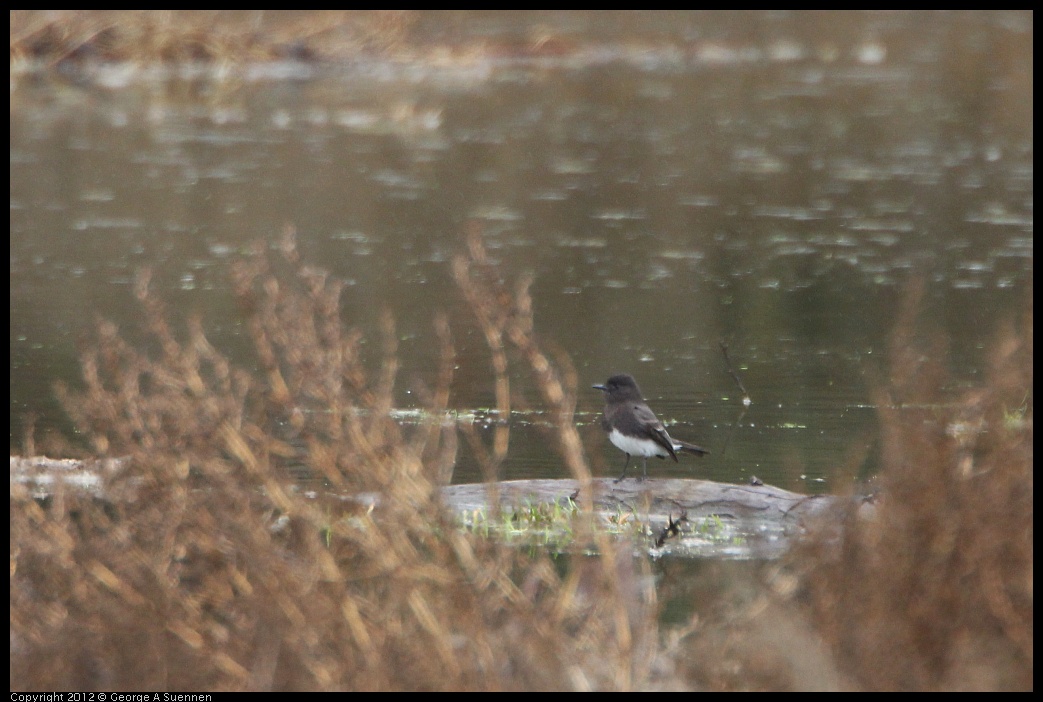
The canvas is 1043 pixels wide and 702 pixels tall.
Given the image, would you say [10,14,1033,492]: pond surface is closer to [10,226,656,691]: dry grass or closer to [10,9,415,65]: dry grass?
[10,9,415,65]: dry grass

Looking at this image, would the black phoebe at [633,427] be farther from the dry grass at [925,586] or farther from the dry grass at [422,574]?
the dry grass at [925,586]

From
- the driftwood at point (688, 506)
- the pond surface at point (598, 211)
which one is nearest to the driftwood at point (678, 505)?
the driftwood at point (688, 506)

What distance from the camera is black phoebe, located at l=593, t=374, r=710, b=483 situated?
757 cm

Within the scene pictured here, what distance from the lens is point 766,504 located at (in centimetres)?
716

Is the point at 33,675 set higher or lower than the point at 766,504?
higher

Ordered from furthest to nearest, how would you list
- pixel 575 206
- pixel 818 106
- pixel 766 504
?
pixel 818 106 < pixel 575 206 < pixel 766 504

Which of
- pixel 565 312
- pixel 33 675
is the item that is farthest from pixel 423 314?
pixel 33 675

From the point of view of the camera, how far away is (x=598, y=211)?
17.6m

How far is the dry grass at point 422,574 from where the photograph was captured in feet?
12.9

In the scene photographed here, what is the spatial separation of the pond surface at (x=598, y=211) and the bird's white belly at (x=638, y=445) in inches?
18.4

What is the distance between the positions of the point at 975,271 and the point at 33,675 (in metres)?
11.2

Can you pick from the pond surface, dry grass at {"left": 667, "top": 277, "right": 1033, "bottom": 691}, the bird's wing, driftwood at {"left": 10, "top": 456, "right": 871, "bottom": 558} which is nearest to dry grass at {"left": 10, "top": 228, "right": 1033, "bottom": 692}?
dry grass at {"left": 667, "top": 277, "right": 1033, "bottom": 691}

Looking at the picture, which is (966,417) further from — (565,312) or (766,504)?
(565,312)
